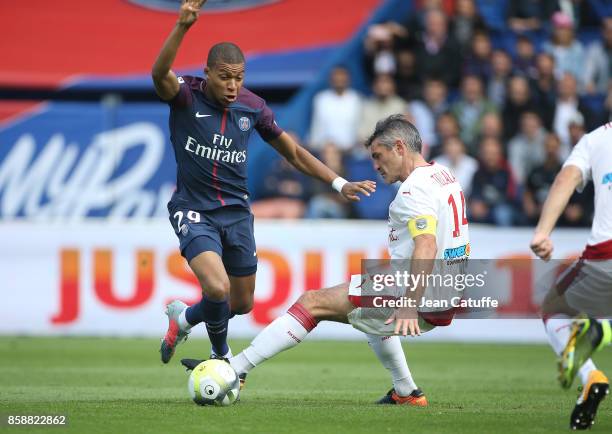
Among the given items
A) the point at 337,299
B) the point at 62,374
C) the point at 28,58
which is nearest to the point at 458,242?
the point at 337,299

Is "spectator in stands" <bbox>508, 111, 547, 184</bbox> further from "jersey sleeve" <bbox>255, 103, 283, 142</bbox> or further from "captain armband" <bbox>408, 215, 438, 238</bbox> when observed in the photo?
"captain armband" <bbox>408, 215, 438, 238</bbox>

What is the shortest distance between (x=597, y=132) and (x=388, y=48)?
11450 millimetres

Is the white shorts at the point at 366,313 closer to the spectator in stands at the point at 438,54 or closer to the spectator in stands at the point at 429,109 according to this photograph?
the spectator in stands at the point at 429,109

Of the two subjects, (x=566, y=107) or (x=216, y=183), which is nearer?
(x=216, y=183)

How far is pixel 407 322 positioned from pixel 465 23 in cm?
1197

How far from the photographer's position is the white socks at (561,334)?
702cm

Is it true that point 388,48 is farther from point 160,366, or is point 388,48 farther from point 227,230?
point 227,230

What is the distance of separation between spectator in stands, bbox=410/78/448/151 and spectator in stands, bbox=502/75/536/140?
38.2 inches

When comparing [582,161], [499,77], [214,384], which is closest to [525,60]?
[499,77]

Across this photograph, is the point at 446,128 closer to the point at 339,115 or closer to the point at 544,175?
the point at 544,175

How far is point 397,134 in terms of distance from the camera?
26.9 feet

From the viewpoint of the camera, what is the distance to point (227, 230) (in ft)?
30.8

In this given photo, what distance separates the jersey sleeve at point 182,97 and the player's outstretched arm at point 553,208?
3202 mm

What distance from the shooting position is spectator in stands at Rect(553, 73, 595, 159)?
17484 mm
